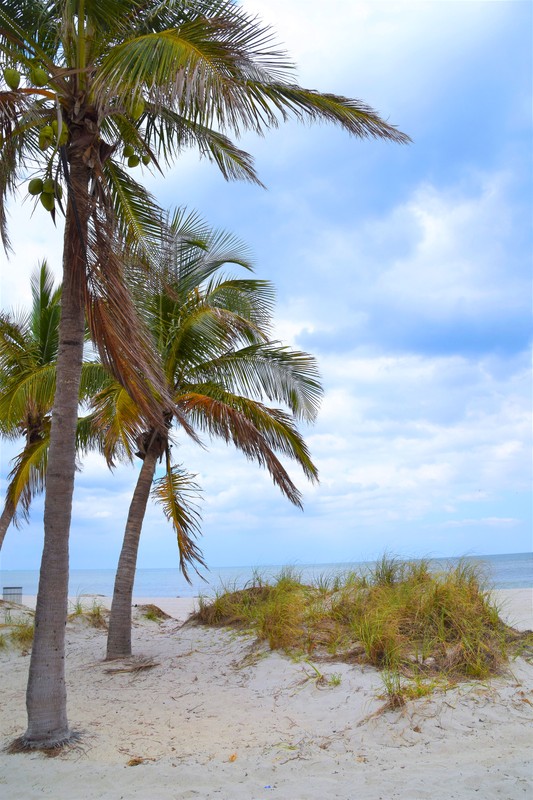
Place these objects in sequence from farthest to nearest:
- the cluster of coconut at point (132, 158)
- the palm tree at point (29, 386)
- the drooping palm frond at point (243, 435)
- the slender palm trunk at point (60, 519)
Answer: the palm tree at point (29, 386) → the drooping palm frond at point (243, 435) → the cluster of coconut at point (132, 158) → the slender palm trunk at point (60, 519)

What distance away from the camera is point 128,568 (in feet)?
30.7

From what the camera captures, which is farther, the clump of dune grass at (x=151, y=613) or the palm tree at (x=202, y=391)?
the clump of dune grass at (x=151, y=613)

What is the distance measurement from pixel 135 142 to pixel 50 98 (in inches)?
47.7

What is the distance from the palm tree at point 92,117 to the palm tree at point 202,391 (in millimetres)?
2958

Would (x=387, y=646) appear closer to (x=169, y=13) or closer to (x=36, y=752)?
(x=36, y=752)

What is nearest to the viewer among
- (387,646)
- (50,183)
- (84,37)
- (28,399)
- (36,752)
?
(36,752)

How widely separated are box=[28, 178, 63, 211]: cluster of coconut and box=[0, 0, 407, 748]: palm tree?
0.01 meters

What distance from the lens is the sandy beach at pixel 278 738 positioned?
4.73 metres

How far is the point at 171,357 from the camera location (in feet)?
32.0

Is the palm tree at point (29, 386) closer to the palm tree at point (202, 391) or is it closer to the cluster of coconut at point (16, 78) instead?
the palm tree at point (202, 391)

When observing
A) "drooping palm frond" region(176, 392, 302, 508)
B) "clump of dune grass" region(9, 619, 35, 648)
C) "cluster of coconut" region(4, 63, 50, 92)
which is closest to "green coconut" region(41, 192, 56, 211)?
"cluster of coconut" region(4, 63, 50, 92)

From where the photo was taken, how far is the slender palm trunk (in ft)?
18.7

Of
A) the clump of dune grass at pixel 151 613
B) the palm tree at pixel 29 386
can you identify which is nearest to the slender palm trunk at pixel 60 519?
the palm tree at pixel 29 386

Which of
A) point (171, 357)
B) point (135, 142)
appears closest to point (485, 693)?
point (171, 357)
